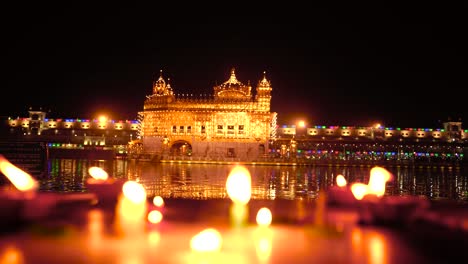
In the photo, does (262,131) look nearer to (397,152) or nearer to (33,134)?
(397,152)

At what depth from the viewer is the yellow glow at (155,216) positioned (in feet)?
37.8

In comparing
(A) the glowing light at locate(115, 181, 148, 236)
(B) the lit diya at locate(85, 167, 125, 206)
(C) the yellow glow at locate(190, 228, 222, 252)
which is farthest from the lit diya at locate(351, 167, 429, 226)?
(B) the lit diya at locate(85, 167, 125, 206)

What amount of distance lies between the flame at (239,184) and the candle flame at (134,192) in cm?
236

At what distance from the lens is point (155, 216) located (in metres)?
12.1

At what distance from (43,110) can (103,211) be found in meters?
79.6

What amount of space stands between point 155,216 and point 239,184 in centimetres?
270

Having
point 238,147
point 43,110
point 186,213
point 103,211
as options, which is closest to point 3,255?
point 103,211

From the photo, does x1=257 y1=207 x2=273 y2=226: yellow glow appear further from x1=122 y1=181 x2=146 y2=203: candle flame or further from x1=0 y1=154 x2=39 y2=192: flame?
x1=0 y1=154 x2=39 y2=192: flame

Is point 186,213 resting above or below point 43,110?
below

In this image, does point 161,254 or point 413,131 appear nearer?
point 161,254

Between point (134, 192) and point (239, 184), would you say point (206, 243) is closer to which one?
point (134, 192)

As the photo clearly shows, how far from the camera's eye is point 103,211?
1262 centimetres

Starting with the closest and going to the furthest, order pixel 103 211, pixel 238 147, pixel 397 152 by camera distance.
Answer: pixel 103 211 → pixel 238 147 → pixel 397 152

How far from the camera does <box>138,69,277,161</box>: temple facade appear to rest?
204 ft
